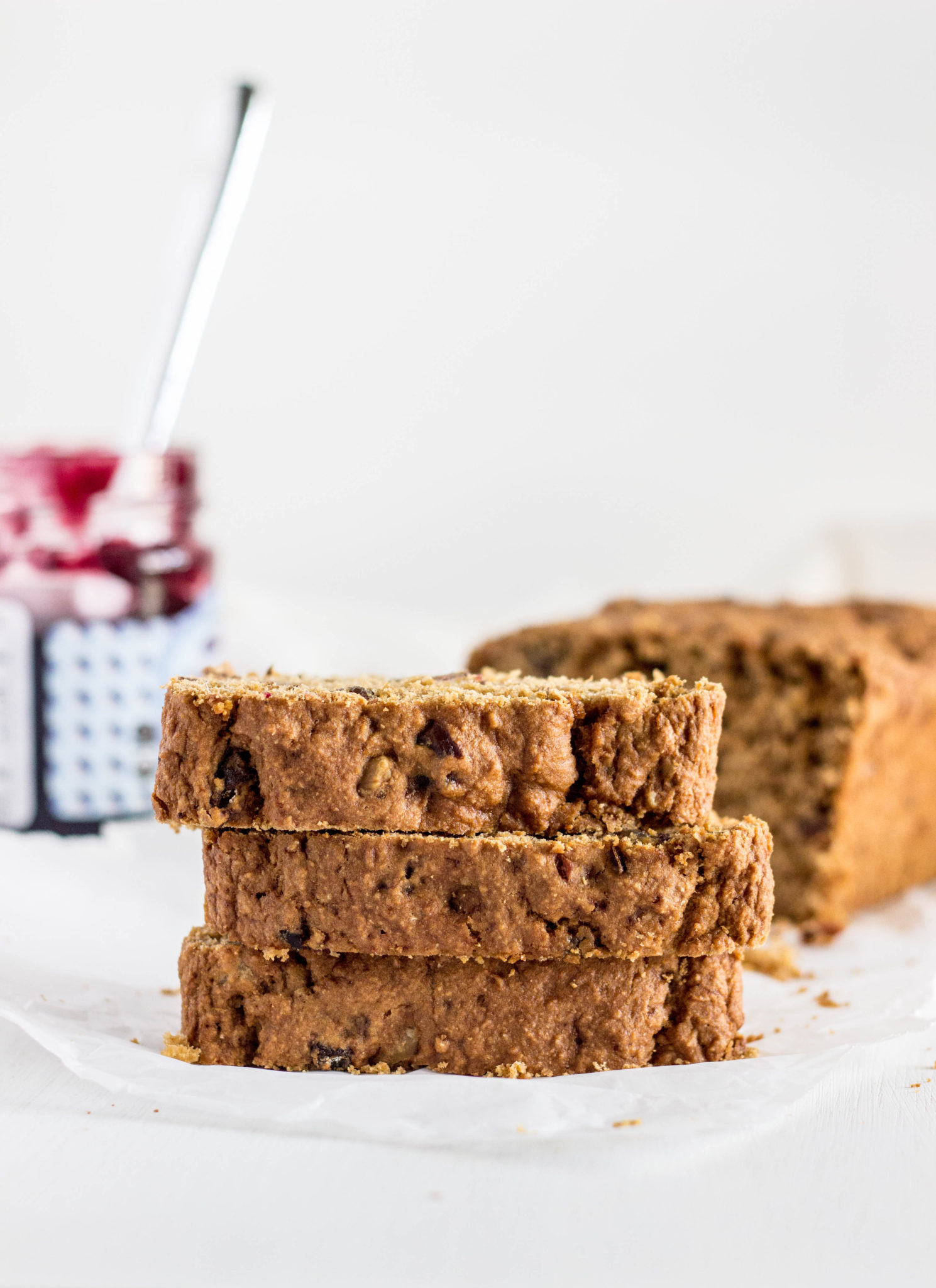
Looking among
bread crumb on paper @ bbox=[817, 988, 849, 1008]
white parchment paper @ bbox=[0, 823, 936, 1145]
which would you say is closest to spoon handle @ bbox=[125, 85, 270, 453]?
white parchment paper @ bbox=[0, 823, 936, 1145]

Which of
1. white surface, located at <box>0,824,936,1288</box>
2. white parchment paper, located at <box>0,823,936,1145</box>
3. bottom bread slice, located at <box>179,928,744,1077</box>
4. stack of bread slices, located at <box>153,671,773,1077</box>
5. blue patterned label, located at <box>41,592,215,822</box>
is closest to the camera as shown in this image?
white surface, located at <box>0,824,936,1288</box>

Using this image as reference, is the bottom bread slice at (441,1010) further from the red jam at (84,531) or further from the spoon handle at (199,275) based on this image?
the spoon handle at (199,275)

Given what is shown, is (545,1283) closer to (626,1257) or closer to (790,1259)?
(626,1257)

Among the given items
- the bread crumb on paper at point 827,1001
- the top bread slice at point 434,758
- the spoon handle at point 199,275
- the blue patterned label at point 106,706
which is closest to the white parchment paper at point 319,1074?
the bread crumb on paper at point 827,1001

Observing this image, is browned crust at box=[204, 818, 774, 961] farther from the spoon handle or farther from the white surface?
the spoon handle

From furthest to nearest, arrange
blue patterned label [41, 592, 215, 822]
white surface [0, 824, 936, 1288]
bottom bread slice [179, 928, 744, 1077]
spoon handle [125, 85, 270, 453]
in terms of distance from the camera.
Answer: blue patterned label [41, 592, 215, 822]
spoon handle [125, 85, 270, 453]
bottom bread slice [179, 928, 744, 1077]
white surface [0, 824, 936, 1288]
